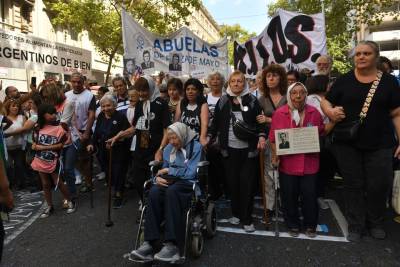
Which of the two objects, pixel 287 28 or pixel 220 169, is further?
pixel 287 28

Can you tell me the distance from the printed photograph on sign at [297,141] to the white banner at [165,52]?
15.2 feet

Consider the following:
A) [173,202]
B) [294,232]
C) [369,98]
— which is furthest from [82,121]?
[369,98]

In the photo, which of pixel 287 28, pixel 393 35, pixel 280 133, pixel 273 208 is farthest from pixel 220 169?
pixel 393 35

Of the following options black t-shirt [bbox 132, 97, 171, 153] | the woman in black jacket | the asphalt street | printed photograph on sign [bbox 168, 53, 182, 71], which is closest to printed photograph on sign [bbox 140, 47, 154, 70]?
printed photograph on sign [bbox 168, 53, 182, 71]

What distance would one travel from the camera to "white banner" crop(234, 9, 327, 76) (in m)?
7.04

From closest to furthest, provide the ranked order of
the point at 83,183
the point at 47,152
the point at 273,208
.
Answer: the point at 273,208, the point at 47,152, the point at 83,183

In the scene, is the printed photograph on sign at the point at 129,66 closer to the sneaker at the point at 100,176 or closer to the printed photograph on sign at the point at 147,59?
the printed photograph on sign at the point at 147,59

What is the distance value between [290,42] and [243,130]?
357 cm

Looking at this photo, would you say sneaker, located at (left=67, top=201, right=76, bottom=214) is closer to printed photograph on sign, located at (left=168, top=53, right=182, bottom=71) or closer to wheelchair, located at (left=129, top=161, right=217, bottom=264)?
wheelchair, located at (left=129, top=161, right=217, bottom=264)

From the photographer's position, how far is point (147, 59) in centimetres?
829

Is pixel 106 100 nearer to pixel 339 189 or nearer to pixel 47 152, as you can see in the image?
pixel 47 152

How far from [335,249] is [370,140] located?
1183mm

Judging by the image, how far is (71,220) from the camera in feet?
16.5

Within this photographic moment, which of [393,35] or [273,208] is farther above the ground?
[393,35]
